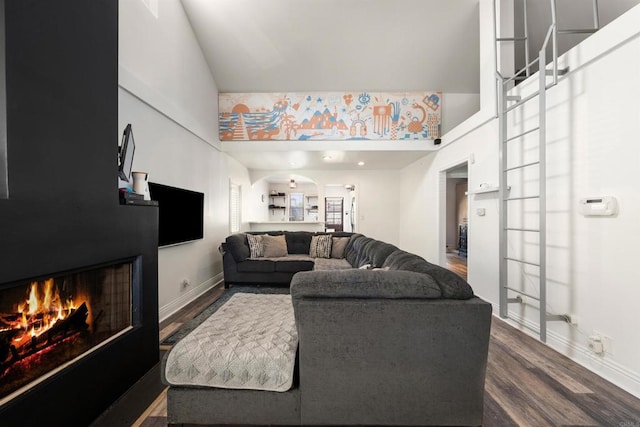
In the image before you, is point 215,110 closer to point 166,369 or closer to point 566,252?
point 166,369

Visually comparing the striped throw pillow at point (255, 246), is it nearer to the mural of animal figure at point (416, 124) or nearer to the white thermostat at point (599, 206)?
the mural of animal figure at point (416, 124)

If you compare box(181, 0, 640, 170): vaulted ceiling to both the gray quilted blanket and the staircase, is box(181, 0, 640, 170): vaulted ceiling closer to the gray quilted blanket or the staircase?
the staircase

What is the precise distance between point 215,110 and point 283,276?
3026mm

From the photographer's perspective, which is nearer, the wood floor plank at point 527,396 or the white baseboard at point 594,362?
the wood floor plank at point 527,396

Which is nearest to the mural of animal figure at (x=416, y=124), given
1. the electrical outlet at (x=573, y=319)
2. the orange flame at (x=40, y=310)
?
the electrical outlet at (x=573, y=319)

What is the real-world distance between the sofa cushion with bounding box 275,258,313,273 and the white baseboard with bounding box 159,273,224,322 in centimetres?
110

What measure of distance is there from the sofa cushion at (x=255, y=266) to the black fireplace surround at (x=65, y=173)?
7.96ft

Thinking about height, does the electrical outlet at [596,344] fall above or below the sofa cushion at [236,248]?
below

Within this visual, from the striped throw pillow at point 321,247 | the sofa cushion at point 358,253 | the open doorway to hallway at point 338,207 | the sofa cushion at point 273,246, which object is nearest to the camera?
the sofa cushion at point 358,253

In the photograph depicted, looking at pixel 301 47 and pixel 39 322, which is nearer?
pixel 39 322

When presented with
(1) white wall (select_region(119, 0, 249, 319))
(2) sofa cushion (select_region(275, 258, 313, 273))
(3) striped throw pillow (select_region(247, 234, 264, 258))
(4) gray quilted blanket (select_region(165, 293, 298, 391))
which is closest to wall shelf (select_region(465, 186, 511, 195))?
(2) sofa cushion (select_region(275, 258, 313, 273))

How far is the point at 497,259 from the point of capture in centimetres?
313

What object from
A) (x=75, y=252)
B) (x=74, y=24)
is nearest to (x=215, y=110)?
(x=74, y=24)

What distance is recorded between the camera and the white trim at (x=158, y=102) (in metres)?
2.37
